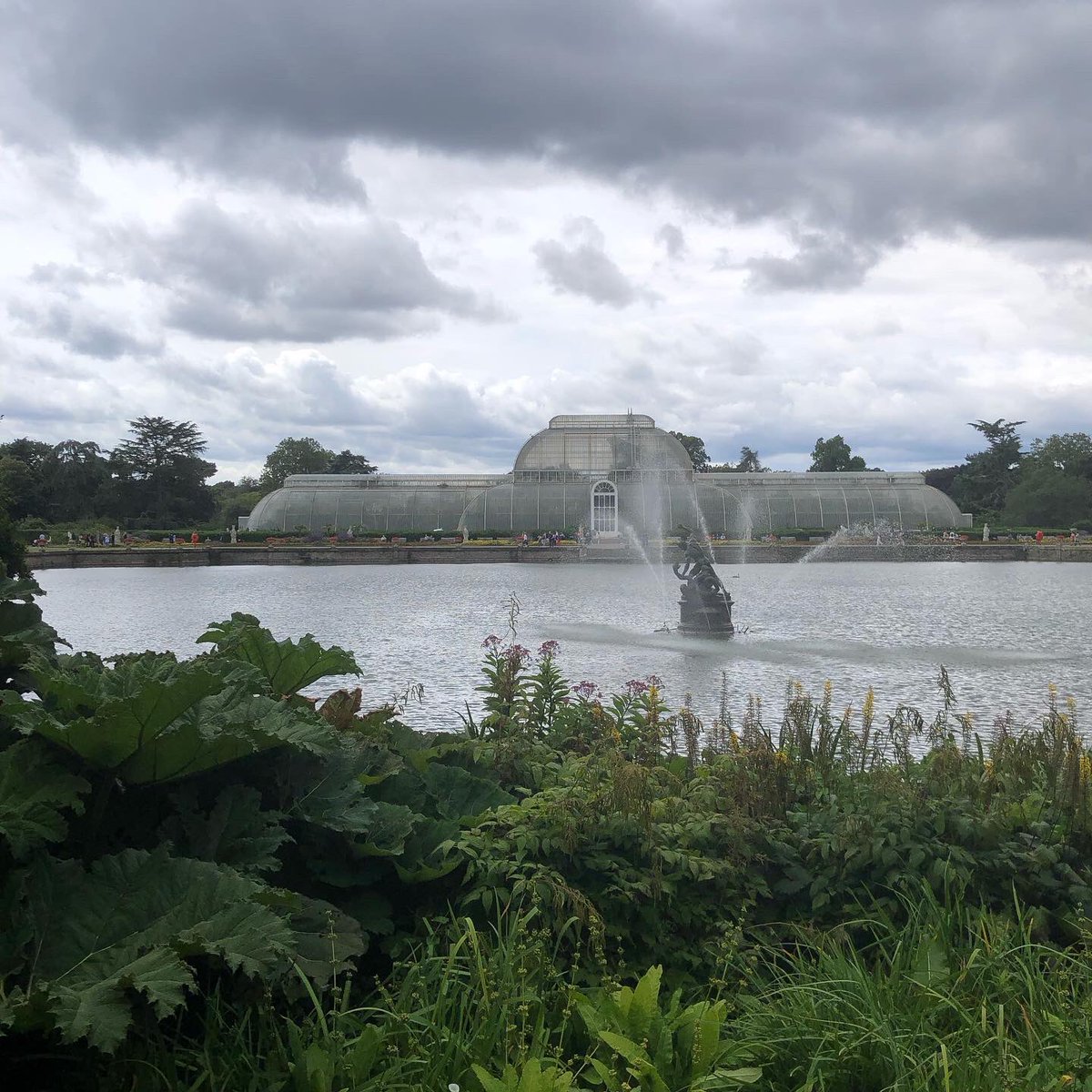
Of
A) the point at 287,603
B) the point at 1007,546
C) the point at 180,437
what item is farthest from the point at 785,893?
the point at 180,437

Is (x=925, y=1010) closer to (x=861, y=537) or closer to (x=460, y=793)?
(x=460, y=793)

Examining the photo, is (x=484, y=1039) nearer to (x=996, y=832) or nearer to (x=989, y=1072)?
(x=989, y=1072)

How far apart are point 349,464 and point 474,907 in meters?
95.4

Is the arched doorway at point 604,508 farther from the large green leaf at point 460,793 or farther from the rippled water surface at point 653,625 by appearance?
the large green leaf at point 460,793

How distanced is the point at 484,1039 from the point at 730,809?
169 cm

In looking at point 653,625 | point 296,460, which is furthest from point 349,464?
point 653,625

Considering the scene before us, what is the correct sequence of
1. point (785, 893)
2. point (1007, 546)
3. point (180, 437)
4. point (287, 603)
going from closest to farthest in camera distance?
point (785, 893)
point (287, 603)
point (1007, 546)
point (180, 437)

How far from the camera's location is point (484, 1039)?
9.61ft

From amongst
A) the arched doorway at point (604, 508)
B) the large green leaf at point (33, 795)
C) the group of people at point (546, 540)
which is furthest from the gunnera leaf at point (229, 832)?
the arched doorway at point (604, 508)

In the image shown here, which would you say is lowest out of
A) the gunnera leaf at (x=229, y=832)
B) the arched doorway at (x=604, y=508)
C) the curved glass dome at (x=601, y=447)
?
the gunnera leaf at (x=229, y=832)

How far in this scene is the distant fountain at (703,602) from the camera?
1888cm

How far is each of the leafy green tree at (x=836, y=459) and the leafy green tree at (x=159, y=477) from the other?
57.0 metres

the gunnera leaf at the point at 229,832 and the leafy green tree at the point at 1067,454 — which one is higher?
the leafy green tree at the point at 1067,454

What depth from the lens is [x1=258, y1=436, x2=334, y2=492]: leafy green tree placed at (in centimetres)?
10031
